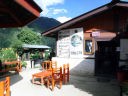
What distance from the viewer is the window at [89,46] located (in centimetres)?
1692

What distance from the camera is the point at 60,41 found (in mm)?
18250

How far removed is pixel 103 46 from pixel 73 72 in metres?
2.66

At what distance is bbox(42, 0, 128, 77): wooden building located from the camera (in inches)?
639

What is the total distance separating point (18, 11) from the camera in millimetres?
8898

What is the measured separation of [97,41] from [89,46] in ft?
2.10

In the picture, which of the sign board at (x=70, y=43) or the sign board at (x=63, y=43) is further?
the sign board at (x=63, y=43)

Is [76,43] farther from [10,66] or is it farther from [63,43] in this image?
[10,66]

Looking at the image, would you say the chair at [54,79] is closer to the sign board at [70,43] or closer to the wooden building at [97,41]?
the wooden building at [97,41]

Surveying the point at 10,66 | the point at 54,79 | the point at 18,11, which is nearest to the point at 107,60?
the point at 54,79

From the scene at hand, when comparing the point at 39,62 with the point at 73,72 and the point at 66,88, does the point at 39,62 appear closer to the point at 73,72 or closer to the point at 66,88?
the point at 73,72

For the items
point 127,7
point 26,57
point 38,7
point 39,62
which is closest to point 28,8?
point 38,7

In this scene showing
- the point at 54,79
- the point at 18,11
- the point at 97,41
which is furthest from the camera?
the point at 97,41

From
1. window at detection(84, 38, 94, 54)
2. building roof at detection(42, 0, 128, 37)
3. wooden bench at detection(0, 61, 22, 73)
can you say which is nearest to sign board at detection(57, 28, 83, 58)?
window at detection(84, 38, 94, 54)

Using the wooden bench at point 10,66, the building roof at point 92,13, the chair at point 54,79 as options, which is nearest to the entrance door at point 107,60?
the building roof at point 92,13
